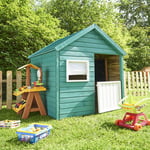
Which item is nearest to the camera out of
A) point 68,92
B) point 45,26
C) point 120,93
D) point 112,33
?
point 68,92

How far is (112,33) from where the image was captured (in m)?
13.8

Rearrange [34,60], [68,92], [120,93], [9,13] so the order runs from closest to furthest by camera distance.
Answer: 1. [68,92]
2. [120,93]
3. [34,60]
4. [9,13]

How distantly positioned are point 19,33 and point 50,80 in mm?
5121

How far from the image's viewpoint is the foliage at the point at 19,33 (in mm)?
8844

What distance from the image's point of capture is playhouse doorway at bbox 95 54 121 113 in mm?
5641

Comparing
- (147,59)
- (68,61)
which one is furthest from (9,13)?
(147,59)

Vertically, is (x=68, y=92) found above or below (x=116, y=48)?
below

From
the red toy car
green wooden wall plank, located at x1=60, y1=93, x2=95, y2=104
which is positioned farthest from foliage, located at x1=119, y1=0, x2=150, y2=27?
the red toy car

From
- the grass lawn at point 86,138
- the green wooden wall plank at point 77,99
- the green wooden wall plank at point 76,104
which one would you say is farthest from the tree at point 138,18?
the grass lawn at point 86,138

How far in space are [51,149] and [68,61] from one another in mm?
2999

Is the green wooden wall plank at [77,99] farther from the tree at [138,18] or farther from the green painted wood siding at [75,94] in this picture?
the tree at [138,18]

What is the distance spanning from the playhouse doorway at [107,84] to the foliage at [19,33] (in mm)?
4064

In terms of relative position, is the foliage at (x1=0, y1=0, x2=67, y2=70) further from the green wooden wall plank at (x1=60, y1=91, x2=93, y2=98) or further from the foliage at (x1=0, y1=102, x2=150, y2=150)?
the foliage at (x1=0, y1=102, x2=150, y2=150)

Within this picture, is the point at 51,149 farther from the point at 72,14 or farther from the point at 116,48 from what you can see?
the point at 72,14
